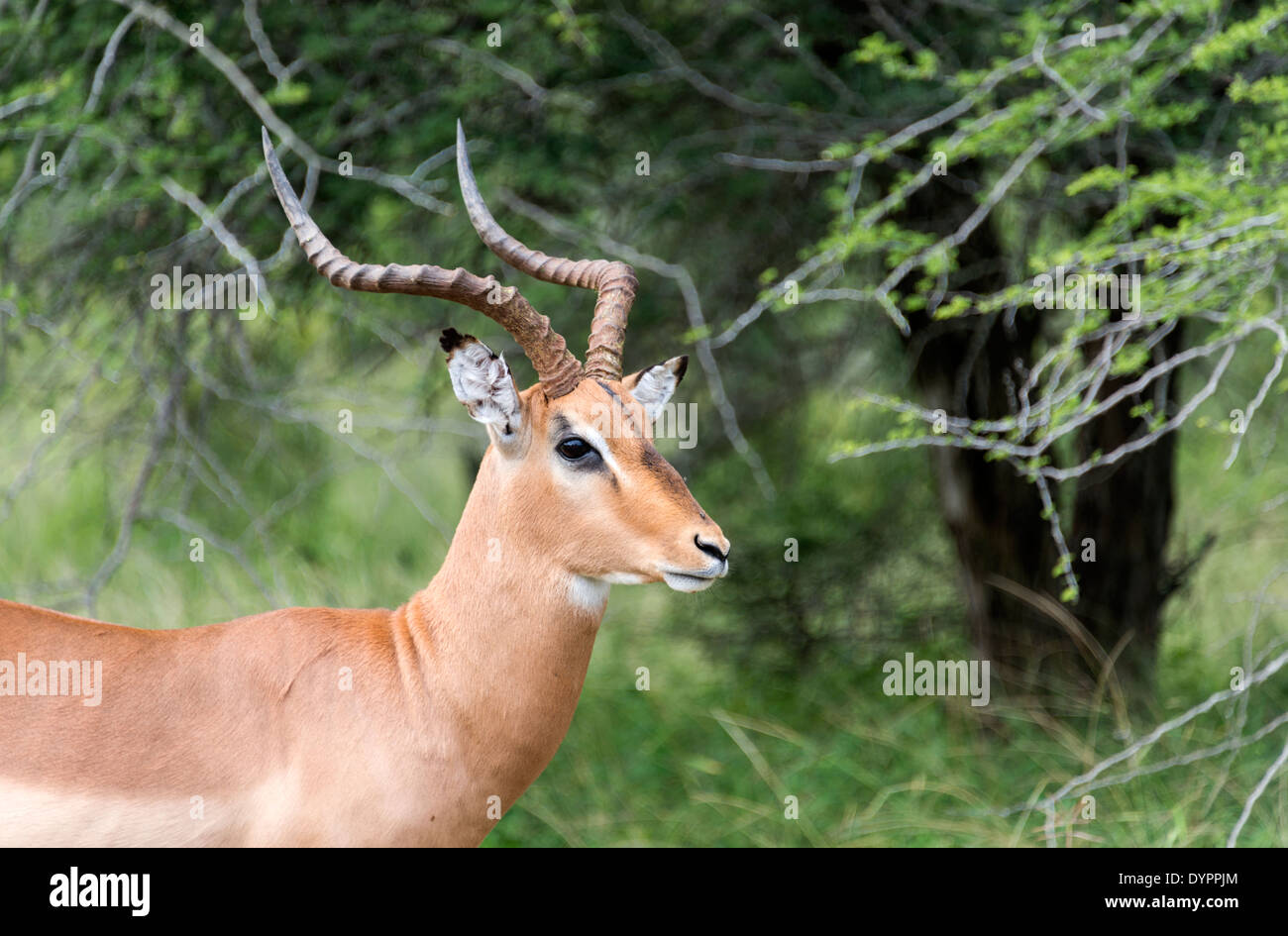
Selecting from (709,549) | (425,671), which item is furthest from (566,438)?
(425,671)

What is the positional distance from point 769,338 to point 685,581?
5.34 metres

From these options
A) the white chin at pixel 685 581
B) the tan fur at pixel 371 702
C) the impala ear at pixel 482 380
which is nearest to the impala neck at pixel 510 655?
the tan fur at pixel 371 702

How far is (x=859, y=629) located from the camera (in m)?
9.30

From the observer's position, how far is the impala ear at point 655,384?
4117mm

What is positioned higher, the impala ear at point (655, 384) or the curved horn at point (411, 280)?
the curved horn at point (411, 280)

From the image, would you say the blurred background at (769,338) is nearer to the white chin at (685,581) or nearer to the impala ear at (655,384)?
the impala ear at (655,384)

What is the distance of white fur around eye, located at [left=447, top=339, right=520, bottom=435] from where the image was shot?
3754 millimetres

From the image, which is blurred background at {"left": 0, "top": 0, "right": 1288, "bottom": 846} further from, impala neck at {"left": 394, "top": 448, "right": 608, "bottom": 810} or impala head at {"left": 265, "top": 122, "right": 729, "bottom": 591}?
impala neck at {"left": 394, "top": 448, "right": 608, "bottom": 810}

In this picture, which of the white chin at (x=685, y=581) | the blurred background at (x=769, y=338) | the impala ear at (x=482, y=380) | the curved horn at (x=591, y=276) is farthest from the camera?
the blurred background at (x=769, y=338)

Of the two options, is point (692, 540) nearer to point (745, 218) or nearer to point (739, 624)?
point (745, 218)

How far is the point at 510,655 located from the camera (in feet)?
12.9

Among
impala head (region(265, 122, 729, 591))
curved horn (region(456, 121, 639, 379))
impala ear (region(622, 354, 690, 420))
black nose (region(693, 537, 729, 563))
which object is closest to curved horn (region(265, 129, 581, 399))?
impala head (region(265, 122, 729, 591))

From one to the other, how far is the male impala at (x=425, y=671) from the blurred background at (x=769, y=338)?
4.31 ft
